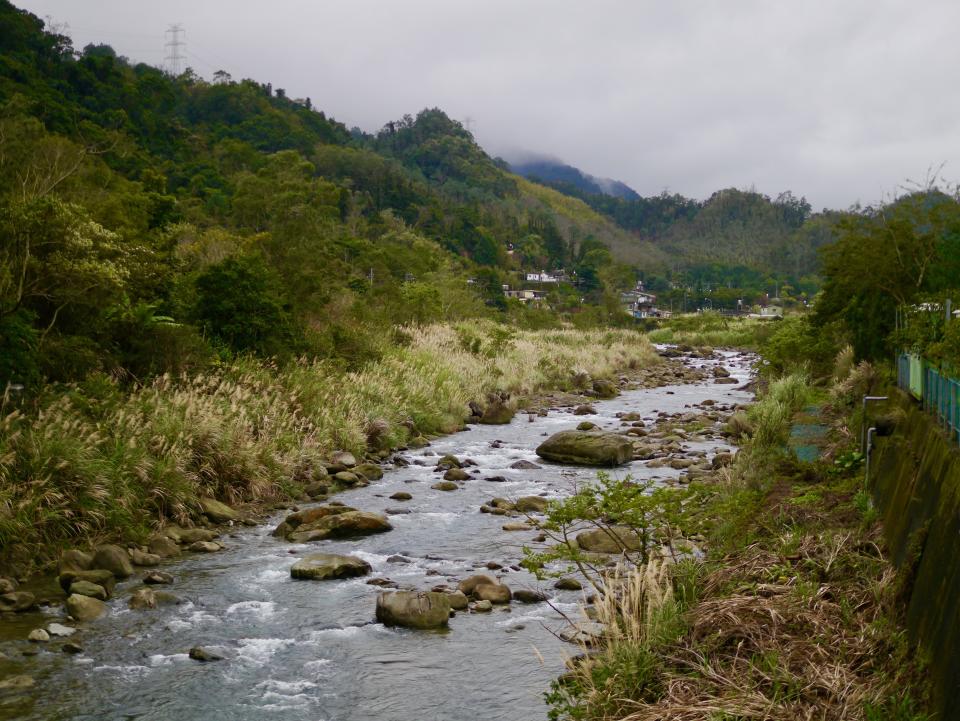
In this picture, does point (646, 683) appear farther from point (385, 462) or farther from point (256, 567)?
point (385, 462)

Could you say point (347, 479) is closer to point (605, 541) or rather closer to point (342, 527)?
point (342, 527)

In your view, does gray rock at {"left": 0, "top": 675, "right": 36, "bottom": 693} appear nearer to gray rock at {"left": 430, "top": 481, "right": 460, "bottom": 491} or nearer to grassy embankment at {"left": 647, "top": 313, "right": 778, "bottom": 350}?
gray rock at {"left": 430, "top": 481, "right": 460, "bottom": 491}

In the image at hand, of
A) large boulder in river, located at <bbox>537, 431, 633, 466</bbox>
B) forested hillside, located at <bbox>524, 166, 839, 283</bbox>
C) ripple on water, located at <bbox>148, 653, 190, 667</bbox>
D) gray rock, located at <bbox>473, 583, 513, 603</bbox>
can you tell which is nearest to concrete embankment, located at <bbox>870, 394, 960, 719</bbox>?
gray rock, located at <bbox>473, 583, 513, 603</bbox>

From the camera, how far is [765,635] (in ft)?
20.3

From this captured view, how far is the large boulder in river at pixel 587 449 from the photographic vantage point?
1806cm

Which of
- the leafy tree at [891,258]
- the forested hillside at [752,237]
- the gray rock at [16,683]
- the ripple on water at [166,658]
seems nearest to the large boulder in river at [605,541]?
the ripple on water at [166,658]

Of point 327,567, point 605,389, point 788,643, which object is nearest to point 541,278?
point 605,389

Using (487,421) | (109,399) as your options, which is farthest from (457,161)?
(109,399)

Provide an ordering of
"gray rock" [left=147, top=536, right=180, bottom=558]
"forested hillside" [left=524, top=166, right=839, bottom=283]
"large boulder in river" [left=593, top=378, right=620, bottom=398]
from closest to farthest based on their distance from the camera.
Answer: "gray rock" [left=147, top=536, right=180, bottom=558], "large boulder in river" [left=593, top=378, right=620, bottom=398], "forested hillside" [left=524, top=166, right=839, bottom=283]

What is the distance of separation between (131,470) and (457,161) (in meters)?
155

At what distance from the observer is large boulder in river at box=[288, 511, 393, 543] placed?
39.5ft

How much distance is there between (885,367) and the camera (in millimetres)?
16578

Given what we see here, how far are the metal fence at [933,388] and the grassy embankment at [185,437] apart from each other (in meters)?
9.20

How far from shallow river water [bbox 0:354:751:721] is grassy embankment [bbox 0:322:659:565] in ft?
4.08
